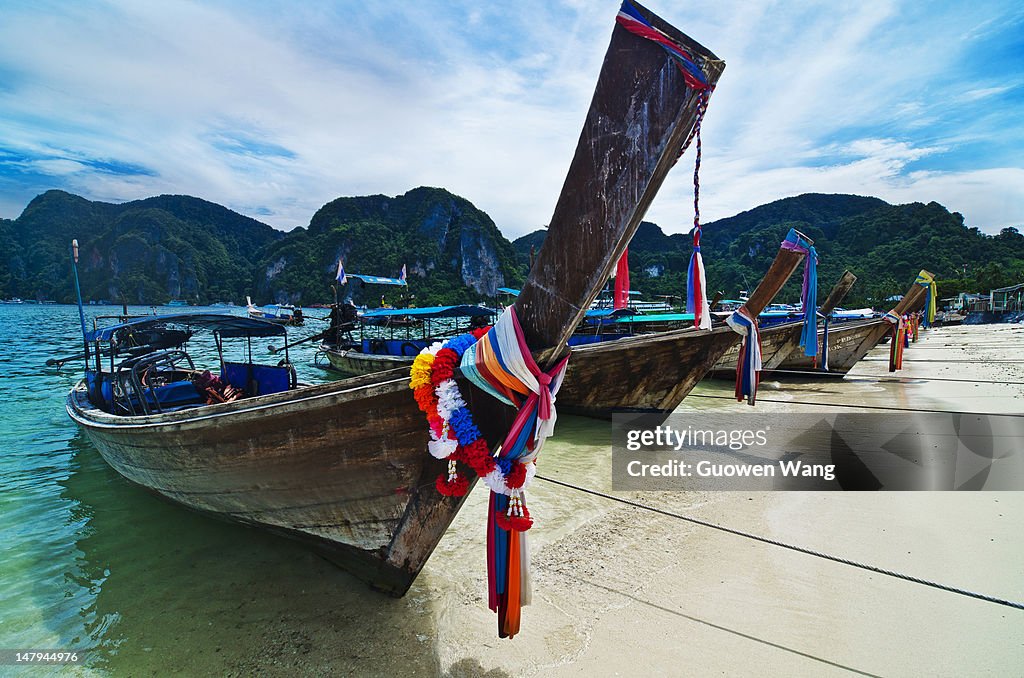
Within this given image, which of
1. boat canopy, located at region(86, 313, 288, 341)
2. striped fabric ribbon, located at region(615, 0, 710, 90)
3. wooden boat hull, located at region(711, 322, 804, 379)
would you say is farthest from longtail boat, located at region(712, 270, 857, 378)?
striped fabric ribbon, located at region(615, 0, 710, 90)

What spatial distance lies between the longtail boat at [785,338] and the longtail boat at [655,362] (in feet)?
13.6

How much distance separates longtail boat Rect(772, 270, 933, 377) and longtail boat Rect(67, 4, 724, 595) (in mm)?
12203

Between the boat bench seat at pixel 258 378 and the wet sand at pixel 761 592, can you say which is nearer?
the wet sand at pixel 761 592

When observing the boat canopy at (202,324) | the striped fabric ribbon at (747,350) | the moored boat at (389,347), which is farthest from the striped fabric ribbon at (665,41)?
the moored boat at (389,347)

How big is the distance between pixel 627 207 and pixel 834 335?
43.6 ft

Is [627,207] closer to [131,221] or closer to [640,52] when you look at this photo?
[640,52]

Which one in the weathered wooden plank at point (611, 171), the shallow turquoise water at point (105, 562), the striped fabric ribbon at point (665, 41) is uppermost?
the striped fabric ribbon at point (665, 41)

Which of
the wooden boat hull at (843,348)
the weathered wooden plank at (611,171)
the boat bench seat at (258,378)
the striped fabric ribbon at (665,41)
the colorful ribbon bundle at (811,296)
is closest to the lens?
the striped fabric ribbon at (665,41)

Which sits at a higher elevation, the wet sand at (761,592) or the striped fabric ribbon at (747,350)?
the striped fabric ribbon at (747,350)

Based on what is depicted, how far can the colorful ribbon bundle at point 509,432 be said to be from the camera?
2.29 meters

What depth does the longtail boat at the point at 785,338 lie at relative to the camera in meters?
11.2

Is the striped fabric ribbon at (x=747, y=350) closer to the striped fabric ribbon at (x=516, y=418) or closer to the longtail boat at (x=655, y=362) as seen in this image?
the longtail boat at (x=655, y=362)

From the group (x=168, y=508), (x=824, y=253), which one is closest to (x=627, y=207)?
(x=168, y=508)

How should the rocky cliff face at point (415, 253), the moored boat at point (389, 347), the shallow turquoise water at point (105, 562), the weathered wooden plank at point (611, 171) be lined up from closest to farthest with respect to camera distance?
1. the weathered wooden plank at point (611, 171)
2. the shallow turquoise water at point (105, 562)
3. the moored boat at point (389, 347)
4. the rocky cliff face at point (415, 253)
